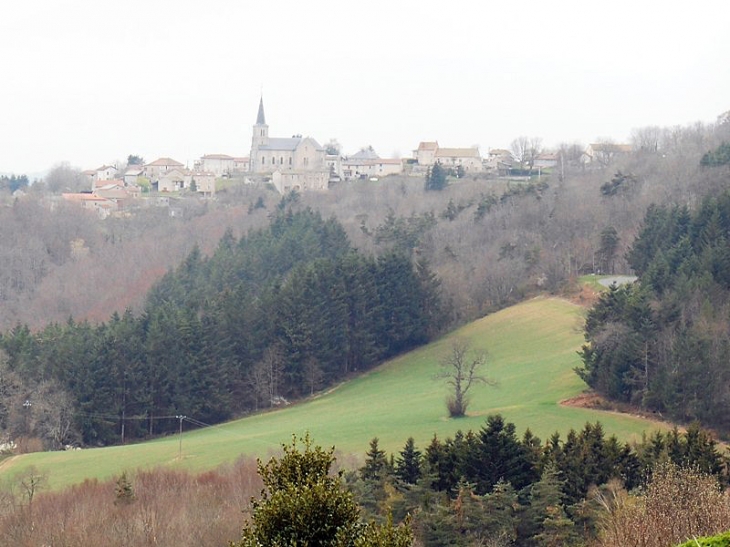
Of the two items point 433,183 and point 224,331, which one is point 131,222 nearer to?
point 433,183

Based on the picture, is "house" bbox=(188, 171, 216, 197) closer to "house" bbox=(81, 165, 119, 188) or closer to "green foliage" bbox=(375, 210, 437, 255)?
"house" bbox=(81, 165, 119, 188)

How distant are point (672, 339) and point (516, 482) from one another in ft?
43.2

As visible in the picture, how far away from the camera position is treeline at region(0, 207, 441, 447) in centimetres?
4297

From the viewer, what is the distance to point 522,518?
2267 centimetres

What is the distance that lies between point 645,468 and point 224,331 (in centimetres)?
2635

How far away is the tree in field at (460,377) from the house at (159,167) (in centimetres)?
8566

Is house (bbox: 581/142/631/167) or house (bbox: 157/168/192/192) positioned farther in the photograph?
house (bbox: 157/168/192/192)

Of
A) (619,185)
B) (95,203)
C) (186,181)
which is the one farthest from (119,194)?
(619,185)

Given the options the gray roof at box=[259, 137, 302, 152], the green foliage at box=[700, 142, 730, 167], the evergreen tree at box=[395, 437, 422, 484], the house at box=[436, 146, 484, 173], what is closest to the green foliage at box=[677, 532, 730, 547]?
the evergreen tree at box=[395, 437, 422, 484]

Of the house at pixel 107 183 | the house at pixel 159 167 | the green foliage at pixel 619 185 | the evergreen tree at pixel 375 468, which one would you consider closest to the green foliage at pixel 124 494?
the evergreen tree at pixel 375 468

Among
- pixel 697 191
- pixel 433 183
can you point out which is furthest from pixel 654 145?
pixel 697 191

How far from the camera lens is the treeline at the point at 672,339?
34.2 meters

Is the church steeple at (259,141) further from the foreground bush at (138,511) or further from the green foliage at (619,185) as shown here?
the foreground bush at (138,511)

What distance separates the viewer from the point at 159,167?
128000mm
